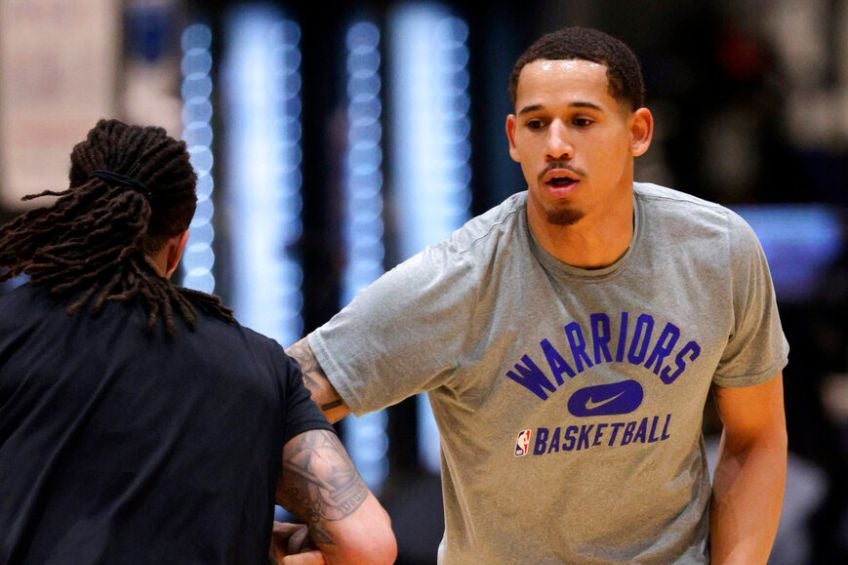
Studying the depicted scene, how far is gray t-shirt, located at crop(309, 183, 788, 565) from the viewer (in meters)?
3.17

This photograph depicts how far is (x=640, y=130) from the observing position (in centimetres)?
336

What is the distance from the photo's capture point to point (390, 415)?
7.40 metres

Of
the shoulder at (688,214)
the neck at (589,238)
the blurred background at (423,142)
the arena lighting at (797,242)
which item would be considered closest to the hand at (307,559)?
the neck at (589,238)

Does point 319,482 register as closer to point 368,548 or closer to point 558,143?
point 368,548

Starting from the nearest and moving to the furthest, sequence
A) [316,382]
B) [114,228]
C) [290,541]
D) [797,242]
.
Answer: [114,228] → [290,541] → [316,382] → [797,242]

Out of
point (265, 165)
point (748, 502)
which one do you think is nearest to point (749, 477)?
point (748, 502)

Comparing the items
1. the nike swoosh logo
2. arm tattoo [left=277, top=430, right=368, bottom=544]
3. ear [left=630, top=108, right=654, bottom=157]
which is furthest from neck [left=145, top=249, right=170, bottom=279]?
ear [left=630, top=108, right=654, bottom=157]

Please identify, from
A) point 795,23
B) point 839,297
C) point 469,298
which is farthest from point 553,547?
point 795,23

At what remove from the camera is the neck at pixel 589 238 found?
10.6 feet

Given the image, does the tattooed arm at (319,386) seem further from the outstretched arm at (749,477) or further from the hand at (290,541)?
the outstretched arm at (749,477)

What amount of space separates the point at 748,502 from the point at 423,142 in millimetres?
4337

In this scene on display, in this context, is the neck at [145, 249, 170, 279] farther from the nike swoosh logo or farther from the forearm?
the forearm

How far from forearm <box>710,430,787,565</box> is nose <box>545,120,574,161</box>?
92cm

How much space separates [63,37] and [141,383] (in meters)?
3.12
